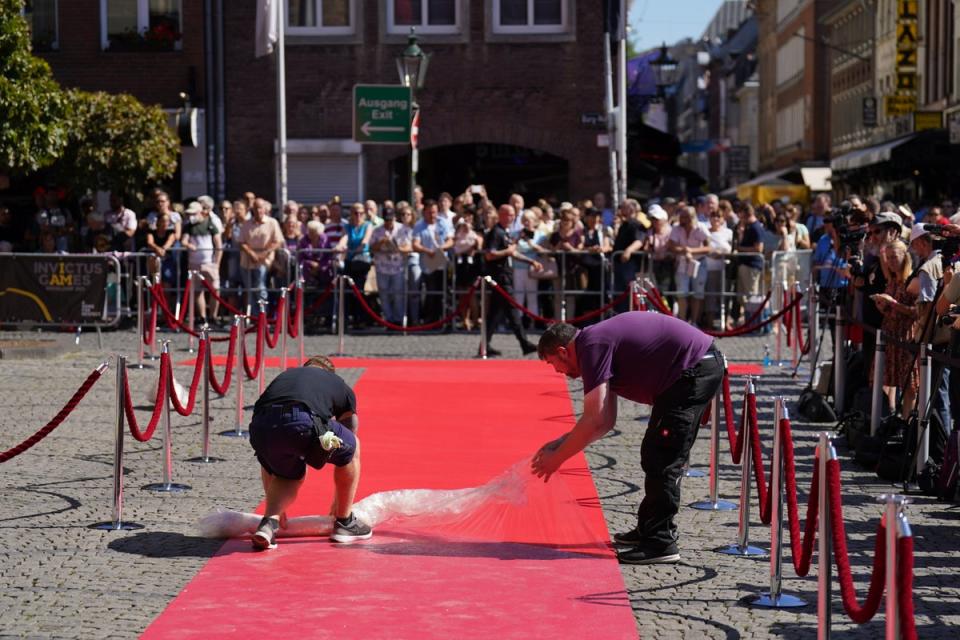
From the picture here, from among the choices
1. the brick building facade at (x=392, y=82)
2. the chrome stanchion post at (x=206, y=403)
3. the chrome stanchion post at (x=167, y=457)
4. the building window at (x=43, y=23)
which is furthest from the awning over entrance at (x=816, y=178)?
the chrome stanchion post at (x=167, y=457)

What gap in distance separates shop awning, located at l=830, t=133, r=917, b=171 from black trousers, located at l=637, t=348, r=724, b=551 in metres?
35.6

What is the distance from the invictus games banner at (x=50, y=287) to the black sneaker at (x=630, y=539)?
12.7 m

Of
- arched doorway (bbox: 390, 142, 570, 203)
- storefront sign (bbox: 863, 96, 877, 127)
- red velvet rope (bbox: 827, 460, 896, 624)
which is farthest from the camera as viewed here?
storefront sign (bbox: 863, 96, 877, 127)

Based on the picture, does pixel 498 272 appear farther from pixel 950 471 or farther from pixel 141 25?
pixel 141 25

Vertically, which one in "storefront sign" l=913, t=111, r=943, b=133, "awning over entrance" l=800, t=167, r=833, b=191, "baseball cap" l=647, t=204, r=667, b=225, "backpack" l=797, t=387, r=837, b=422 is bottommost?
"backpack" l=797, t=387, r=837, b=422

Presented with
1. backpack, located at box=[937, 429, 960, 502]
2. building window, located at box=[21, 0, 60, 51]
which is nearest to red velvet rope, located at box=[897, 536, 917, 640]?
backpack, located at box=[937, 429, 960, 502]

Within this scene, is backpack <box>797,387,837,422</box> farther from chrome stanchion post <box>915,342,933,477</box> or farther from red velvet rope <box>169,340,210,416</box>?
red velvet rope <box>169,340,210,416</box>

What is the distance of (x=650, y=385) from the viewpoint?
9.08m

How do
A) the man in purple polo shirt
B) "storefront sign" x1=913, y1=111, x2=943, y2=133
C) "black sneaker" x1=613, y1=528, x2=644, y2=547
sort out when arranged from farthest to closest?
1. "storefront sign" x1=913, y1=111, x2=943, y2=133
2. "black sneaker" x1=613, y1=528, x2=644, y2=547
3. the man in purple polo shirt

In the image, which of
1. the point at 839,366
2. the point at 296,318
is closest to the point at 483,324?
the point at 296,318

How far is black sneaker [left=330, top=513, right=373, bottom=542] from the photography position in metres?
9.56

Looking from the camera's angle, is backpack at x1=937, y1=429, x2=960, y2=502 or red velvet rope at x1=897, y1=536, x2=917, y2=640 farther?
backpack at x1=937, y1=429, x2=960, y2=502

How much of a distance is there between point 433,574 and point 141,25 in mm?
26409

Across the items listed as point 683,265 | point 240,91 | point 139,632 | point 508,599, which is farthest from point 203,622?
point 240,91
